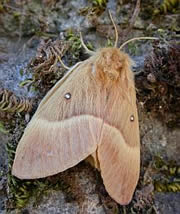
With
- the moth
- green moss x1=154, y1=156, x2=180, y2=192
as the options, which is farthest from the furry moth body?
green moss x1=154, y1=156, x2=180, y2=192

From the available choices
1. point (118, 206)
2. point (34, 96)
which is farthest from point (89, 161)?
point (34, 96)

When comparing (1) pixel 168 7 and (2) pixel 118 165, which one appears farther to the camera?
(1) pixel 168 7

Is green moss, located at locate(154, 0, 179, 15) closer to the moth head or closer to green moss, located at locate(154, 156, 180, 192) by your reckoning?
the moth head

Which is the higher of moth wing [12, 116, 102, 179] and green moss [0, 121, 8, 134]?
green moss [0, 121, 8, 134]

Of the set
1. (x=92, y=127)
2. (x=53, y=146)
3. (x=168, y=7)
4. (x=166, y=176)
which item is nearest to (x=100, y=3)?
(x=168, y=7)

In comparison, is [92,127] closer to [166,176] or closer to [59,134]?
[59,134]

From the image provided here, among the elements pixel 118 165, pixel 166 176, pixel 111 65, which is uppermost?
pixel 111 65

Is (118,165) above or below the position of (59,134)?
below

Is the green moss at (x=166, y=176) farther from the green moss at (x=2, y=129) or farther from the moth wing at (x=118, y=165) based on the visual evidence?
the green moss at (x=2, y=129)
